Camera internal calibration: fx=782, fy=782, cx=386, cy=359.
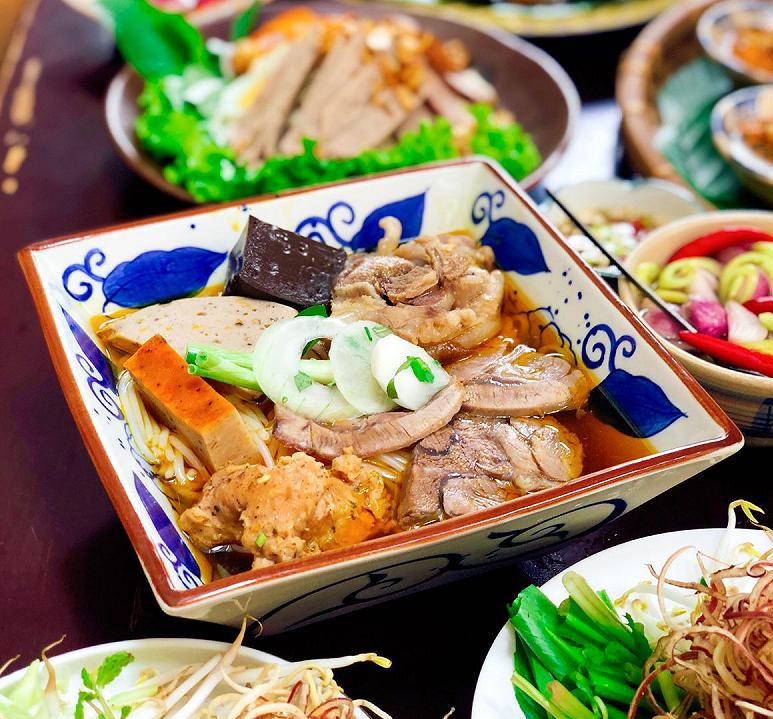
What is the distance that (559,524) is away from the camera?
61.2 inches

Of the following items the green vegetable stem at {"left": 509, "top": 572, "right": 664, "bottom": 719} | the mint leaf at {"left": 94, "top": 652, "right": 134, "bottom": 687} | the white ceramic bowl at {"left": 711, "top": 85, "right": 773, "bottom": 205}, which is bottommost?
the mint leaf at {"left": 94, "top": 652, "right": 134, "bottom": 687}

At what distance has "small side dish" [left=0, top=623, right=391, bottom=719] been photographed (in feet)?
4.46

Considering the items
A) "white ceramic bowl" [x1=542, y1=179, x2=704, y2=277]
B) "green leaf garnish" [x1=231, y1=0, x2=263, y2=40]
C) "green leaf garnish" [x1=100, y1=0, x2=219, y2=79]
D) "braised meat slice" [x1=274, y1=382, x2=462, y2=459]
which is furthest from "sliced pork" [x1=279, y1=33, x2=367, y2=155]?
"braised meat slice" [x1=274, y1=382, x2=462, y2=459]

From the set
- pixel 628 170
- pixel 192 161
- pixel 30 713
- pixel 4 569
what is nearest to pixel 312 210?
pixel 192 161

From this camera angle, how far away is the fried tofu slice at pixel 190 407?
164cm

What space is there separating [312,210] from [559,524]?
1.10 metres

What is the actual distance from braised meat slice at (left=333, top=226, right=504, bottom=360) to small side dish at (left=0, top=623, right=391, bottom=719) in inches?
33.0

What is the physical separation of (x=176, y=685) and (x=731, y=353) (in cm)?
150

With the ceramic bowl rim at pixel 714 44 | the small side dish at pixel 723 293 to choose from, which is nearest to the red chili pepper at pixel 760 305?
the small side dish at pixel 723 293

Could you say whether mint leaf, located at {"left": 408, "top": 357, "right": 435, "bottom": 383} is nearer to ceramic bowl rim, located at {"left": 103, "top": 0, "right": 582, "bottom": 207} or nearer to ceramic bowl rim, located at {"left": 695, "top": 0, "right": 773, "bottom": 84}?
ceramic bowl rim, located at {"left": 103, "top": 0, "right": 582, "bottom": 207}

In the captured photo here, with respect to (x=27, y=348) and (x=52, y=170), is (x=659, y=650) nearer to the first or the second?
(x=27, y=348)

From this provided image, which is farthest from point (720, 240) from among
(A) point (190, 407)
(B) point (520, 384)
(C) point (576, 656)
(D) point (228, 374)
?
(A) point (190, 407)

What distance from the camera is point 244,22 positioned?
3.61m

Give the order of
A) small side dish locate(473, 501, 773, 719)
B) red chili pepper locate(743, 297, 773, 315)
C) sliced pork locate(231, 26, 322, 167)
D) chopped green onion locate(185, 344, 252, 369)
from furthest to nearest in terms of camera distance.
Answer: sliced pork locate(231, 26, 322, 167) → red chili pepper locate(743, 297, 773, 315) → chopped green onion locate(185, 344, 252, 369) → small side dish locate(473, 501, 773, 719)
